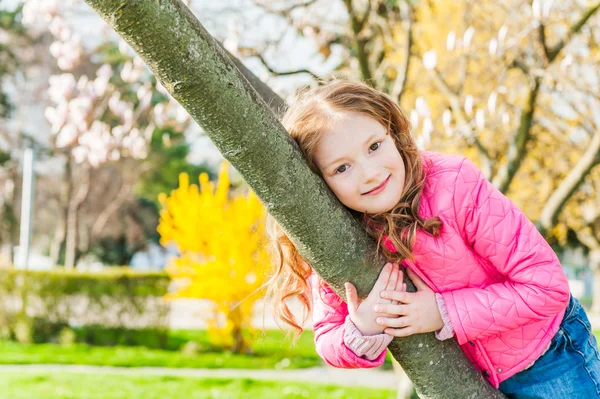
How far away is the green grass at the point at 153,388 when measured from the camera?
563cm

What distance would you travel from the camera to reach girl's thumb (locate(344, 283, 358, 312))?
4.81ft

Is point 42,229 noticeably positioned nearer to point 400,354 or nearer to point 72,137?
point 72,137

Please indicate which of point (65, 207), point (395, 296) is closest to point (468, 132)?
point (395, 296)

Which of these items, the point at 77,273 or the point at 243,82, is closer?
the point at 243,82

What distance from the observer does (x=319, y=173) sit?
160 cm

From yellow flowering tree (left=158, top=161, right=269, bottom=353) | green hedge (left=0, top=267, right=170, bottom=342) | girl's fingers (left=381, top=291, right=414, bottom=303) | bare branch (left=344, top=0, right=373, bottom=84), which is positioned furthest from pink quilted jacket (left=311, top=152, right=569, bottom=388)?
green hedge (left=0, top=267, right=170, bottom=342)

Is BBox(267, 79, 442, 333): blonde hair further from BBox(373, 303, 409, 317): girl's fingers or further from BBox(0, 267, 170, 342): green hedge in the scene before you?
BBox(0, 267, 170, 342): green hedge

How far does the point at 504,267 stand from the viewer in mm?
1538

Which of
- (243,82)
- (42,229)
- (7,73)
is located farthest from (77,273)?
(42,229)

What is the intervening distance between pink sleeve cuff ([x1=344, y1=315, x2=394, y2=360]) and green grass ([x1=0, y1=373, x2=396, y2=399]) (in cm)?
429

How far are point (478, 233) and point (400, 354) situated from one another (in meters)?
0.36

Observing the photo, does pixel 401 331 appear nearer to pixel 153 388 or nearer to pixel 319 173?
pixel 319 173

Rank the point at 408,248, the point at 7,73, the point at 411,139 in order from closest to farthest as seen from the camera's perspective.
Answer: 1. the point at 408,248
2. the point at 411,139
3. the point at 7,73

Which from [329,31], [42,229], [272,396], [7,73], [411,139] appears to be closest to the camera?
[411,139]
